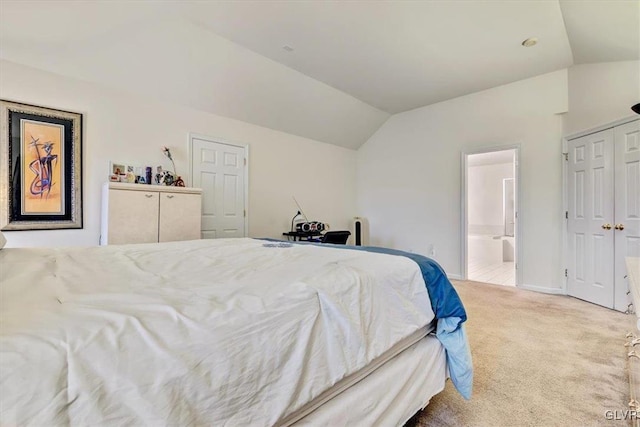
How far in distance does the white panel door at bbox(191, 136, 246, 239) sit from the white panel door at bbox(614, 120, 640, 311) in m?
4.56

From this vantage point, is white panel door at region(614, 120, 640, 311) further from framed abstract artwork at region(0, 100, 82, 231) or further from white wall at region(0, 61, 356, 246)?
framed abstract artwork at region(0, 100, 82, 231)

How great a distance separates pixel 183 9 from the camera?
277 centimetres

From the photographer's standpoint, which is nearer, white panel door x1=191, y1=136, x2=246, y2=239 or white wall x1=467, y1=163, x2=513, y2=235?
white panel door x1=191, y1=136, x2=246, y2=239

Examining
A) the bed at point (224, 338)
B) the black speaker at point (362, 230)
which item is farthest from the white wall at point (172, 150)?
the bed at point (224, 338)

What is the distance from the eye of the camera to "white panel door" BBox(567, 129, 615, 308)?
333 cm

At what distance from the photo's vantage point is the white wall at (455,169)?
402 cm

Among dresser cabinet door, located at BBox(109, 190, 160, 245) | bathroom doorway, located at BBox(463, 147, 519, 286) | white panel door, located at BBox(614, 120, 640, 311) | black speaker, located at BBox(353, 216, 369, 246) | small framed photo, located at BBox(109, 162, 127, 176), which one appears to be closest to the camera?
dresser cabinet door, located at BBox(109, 190, 160, 245)

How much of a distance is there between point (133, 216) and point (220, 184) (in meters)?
1.39

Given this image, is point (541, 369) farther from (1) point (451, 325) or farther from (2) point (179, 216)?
(2) point (179, 216)

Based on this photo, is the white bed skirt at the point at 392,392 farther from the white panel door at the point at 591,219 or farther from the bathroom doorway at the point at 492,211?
the bathroom doorway at the point at 492,211

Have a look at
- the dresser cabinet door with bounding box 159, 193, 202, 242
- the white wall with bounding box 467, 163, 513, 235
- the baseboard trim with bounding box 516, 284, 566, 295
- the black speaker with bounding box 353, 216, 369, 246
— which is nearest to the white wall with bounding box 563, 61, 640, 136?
the baseboard trim with bounding box 516, 284, 566, 295

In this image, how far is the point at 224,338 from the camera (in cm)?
70

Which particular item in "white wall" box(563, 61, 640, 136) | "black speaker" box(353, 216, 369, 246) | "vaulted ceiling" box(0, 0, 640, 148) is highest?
"vaulted ceiling" box(0, 0, 640, 148)

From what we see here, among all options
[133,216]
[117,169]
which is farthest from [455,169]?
[117,169]
